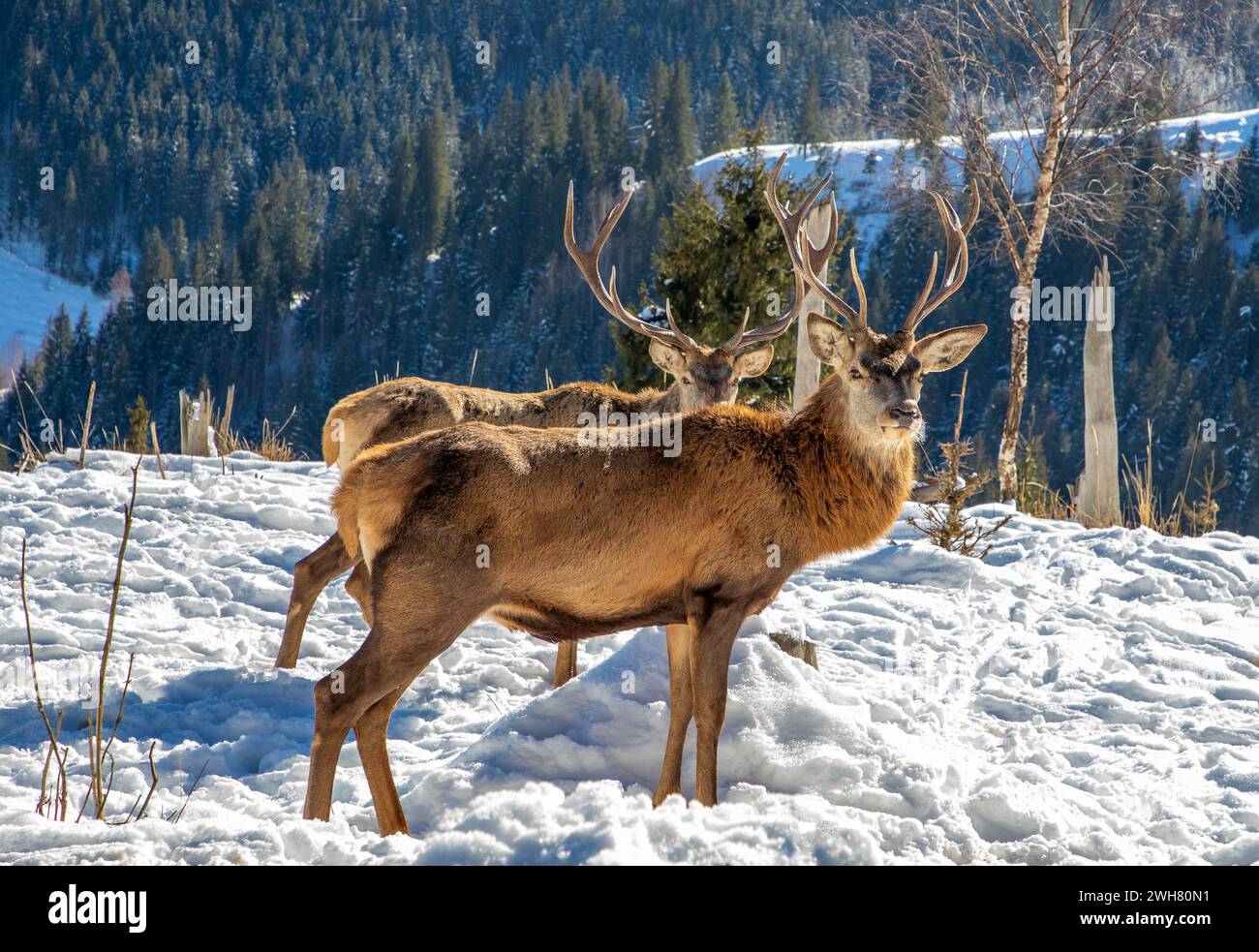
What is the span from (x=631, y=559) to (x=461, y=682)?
2.52m

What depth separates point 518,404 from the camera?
8484mm

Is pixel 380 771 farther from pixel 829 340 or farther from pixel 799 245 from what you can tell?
pixel 799 245

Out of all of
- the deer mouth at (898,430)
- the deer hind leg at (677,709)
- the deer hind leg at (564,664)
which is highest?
the deer mouth at (898,430)

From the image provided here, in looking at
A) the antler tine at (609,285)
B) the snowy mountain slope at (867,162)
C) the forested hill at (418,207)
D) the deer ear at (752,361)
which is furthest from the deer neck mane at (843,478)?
the snowy mountain slope at (867,162)

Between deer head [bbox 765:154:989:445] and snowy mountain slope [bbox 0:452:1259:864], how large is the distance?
1.26 meters

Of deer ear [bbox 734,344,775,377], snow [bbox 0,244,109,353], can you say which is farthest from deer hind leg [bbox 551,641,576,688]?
snow [bbox 0,244,109,353]

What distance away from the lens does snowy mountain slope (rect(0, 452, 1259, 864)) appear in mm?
3791

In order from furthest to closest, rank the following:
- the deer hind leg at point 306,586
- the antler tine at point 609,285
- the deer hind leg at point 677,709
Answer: the antler tine at point 609,285, the deer hind leg at point 306,586, the deer hind leg at point 677,709

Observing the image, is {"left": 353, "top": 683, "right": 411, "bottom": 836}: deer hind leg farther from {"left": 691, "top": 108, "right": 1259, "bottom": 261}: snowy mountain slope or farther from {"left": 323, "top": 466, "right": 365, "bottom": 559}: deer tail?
{"left": 691, "top": 108, "right": 1259, "bottom": 261}: snowy mountain slope

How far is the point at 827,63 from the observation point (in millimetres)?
132250

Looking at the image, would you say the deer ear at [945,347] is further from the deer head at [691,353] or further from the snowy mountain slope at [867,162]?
the snowy mountain slope at [867,162]

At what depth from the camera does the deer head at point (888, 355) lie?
17.8 feet

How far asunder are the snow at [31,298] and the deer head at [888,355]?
106 m

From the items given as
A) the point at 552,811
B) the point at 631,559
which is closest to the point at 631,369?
the point at 631,559
